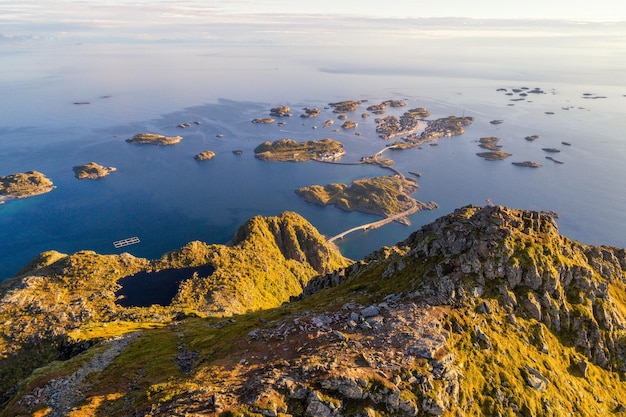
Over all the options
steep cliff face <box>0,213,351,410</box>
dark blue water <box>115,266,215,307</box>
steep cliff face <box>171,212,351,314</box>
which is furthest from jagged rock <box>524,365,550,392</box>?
dark blue water <box>115,266,215,307</box>

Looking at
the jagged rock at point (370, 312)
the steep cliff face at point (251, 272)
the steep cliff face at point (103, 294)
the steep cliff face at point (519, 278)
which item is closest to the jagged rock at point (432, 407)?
the jagged rock at point (370, 312)

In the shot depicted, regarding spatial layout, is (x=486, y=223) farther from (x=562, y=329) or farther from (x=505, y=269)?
(x=562, y=329)

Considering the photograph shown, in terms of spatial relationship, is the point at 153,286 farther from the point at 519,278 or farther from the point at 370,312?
the point at 519,278

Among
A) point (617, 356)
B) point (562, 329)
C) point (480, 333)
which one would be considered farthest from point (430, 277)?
point (617, 356)

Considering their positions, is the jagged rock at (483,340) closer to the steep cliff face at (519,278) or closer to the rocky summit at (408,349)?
the rocky summit at (408,349)

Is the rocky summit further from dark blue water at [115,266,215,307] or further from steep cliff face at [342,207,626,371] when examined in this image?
dark blue water at [115,266,215,307]

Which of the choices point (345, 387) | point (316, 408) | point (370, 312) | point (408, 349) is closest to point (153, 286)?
point (370, 312)
